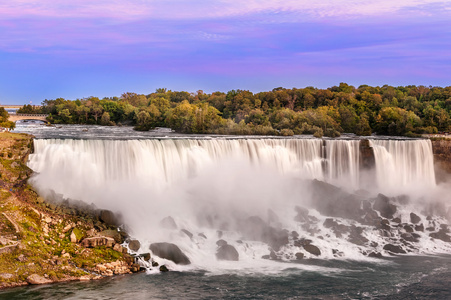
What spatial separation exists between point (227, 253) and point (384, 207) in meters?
13.3

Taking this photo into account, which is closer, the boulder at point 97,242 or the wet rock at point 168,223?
the boulder at point 97,242

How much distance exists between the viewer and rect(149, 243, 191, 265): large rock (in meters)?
21.6

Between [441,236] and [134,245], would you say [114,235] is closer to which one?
[134,245]

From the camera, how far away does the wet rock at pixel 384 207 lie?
30.2 meters

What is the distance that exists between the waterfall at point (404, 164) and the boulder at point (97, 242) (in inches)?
943

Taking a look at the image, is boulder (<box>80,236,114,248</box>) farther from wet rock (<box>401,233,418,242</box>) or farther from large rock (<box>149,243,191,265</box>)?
wet rock (<box>401,233,418,242</box>)

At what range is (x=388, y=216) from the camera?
30062 millimetres

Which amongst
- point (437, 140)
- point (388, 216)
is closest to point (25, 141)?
point (388, 216)

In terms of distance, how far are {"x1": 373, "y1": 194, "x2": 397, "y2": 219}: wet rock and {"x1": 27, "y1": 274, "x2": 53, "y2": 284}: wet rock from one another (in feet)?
68.9

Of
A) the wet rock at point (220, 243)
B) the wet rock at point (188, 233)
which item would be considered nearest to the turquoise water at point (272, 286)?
the wet rock at point (220, 243)

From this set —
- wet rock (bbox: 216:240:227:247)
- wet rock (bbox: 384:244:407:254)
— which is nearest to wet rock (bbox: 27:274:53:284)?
wet rock (bbox: 216:240:227:247)

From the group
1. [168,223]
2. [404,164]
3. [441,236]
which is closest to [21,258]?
[168,223]

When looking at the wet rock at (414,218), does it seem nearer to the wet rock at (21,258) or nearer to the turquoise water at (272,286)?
the turquoise water at (272,286)

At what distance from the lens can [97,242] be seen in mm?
21203
